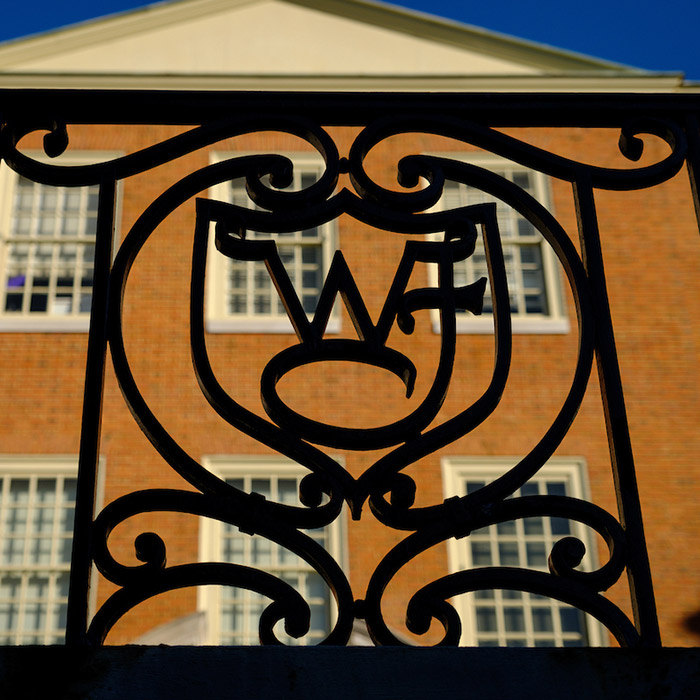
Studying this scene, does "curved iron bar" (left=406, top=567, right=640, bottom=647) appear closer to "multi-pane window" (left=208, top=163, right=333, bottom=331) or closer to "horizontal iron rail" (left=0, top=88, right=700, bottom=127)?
"horizontal iron rail" (left=0, top=88, right=700, bottom=127)

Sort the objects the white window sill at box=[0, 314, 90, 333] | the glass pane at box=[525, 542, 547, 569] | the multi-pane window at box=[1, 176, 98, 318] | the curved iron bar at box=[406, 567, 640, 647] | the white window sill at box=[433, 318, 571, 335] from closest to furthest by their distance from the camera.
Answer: the curved iron bar at box=[406, 567, 640, 647] < the glass pane at box=[525, 542, 547, 569] < the white window sill at box=[0, 314, 90, 333] < the white window sill at box=[433, 318, 571, 335] < the multi-pane window at box=[1, 176, 98, 318]

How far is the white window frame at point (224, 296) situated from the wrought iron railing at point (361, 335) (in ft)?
34.2

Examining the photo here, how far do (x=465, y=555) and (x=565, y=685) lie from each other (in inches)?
433

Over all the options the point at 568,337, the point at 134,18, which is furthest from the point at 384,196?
the point at 134,18

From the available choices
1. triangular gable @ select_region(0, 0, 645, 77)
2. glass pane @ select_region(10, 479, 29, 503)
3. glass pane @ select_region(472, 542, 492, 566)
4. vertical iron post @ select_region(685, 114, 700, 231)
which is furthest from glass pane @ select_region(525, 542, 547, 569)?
vertical iron post @ select_region(685, 114, 700, 231)

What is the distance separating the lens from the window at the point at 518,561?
38.9ft

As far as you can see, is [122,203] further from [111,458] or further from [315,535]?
Answer: [315,535]

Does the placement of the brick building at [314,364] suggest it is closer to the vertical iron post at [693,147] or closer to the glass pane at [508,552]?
the glass pane at [508,552]

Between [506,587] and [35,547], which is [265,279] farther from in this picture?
[506,587]

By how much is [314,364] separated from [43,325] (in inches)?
139

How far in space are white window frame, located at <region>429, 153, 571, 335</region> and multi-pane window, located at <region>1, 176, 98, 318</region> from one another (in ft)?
15.8

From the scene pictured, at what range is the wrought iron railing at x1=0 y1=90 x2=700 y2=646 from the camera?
1649 mm

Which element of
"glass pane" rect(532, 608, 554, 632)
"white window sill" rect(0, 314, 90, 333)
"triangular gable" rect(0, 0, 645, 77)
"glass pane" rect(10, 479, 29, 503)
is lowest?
"glass pane" rect(532, 608, 554, 632)

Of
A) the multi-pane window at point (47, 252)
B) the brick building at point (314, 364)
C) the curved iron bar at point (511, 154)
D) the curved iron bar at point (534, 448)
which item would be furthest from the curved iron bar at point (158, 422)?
the multi-pane window at point (47, 252)
